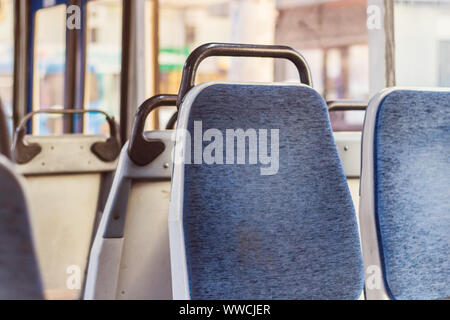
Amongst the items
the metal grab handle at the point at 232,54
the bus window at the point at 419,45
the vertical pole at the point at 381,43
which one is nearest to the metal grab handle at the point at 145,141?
the metal grab handle at the point at 232,54

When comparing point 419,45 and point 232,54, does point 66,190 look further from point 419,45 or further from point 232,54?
point 232,54

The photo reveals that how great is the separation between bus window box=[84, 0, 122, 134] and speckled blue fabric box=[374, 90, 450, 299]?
265cm

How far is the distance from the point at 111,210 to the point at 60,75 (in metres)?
2.85

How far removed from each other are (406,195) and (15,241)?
112 cm

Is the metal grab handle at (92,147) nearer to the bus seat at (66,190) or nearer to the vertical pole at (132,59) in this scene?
the bus seat at (66,190)

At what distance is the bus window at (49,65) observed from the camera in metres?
4.77

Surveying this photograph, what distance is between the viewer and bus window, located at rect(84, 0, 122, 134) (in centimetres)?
411

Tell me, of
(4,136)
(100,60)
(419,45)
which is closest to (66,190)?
(100,60)

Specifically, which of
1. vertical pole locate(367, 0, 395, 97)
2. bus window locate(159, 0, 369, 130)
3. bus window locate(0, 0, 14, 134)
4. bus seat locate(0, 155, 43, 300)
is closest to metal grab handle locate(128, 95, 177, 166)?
vertical pole locate(367, 0, 395, 97)

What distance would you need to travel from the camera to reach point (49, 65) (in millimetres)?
4980

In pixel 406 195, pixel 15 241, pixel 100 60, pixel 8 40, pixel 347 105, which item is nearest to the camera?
pixel 15 241

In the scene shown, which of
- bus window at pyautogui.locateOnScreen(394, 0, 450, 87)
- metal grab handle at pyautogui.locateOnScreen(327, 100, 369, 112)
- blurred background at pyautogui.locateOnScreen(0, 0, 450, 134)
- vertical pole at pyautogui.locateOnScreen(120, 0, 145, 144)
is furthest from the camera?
blurred background at pyautogui.locateOnScreen(0, 0, 450, 134)

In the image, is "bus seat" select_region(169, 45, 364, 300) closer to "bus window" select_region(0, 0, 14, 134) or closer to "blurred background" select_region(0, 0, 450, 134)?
"blurred background" select_region(0, 0, 450, 134)
